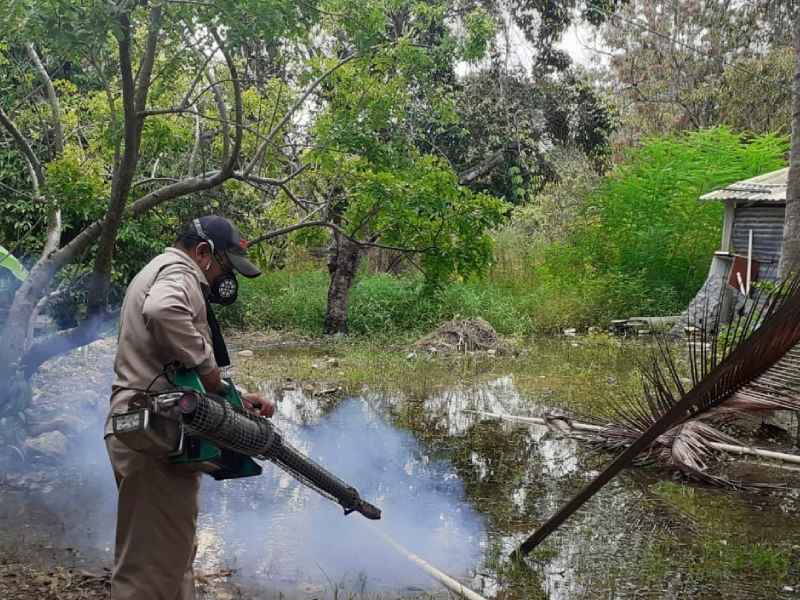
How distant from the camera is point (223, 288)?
3.34 m

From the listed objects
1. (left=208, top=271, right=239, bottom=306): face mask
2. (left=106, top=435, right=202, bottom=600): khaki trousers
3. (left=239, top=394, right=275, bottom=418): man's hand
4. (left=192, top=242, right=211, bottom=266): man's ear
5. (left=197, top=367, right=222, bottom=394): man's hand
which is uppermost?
(left=192, top=242, right=211, bottom=266): man's ear

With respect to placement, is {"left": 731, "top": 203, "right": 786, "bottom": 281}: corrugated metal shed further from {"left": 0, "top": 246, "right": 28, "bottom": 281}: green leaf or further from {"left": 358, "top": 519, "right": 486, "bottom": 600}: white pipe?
{"left": 0, "top": 246, "right": 28, "bottom": 281}: green leaf

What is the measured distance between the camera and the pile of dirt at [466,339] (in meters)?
12.2

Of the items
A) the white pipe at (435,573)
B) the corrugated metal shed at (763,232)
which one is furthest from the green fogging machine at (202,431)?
the corrugated metal shed at (763,232)

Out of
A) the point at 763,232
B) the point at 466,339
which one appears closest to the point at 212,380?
the point at 466,339

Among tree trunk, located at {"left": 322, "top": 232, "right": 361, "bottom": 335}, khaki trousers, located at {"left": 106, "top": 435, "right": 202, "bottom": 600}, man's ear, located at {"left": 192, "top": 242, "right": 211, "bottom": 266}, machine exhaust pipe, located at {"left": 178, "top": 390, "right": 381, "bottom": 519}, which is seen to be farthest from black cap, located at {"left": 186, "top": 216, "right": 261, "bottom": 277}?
tree trunk, located at {"left": 322, "top": 232, "right": 361, "bottom": 335}

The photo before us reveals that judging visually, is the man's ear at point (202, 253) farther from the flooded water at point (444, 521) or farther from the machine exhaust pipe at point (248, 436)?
the flooded water at point (444, 521)

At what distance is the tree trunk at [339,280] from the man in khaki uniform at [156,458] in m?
10.5

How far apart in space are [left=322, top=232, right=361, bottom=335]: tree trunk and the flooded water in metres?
5.79

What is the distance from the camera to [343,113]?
7.34 m

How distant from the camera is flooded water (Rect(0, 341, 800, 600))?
398cm

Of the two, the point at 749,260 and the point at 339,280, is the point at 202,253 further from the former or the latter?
the point at 749,260

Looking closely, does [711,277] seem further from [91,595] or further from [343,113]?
[91,595]

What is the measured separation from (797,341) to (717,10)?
2316cm
